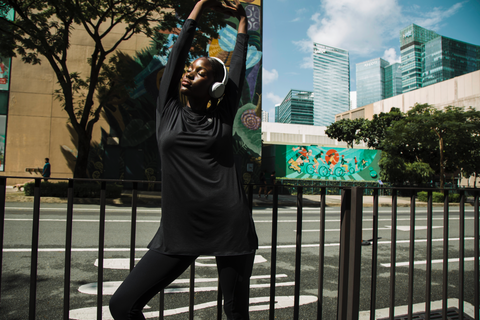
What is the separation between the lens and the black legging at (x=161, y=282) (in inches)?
59.4

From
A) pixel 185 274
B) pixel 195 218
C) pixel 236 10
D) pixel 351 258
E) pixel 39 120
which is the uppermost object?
pixel 39 120

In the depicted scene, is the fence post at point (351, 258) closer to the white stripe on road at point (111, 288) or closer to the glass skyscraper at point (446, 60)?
the white stripe on road at point (111, 288)

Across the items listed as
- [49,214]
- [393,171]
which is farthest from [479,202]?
[393,171]

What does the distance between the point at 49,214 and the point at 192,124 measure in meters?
9.44

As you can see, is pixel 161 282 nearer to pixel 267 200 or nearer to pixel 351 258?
pixel 351 258

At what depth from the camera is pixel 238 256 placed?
1.58m

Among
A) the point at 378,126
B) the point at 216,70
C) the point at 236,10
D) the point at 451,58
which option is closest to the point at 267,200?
the point at 236,10

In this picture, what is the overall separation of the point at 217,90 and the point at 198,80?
0.37ft

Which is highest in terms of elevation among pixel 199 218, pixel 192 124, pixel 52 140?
pixel 52 140

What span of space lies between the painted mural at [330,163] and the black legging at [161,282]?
25.5 metres

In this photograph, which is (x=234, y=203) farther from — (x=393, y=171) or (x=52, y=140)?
(x=393, y=171)

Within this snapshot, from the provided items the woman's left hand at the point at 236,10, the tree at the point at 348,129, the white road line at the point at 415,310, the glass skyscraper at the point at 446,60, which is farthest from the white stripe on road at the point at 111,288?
the glass skyscraper at the point at 446,60

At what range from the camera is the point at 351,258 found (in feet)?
6.89

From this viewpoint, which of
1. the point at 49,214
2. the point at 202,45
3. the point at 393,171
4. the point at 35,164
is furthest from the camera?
the point at 393,171
